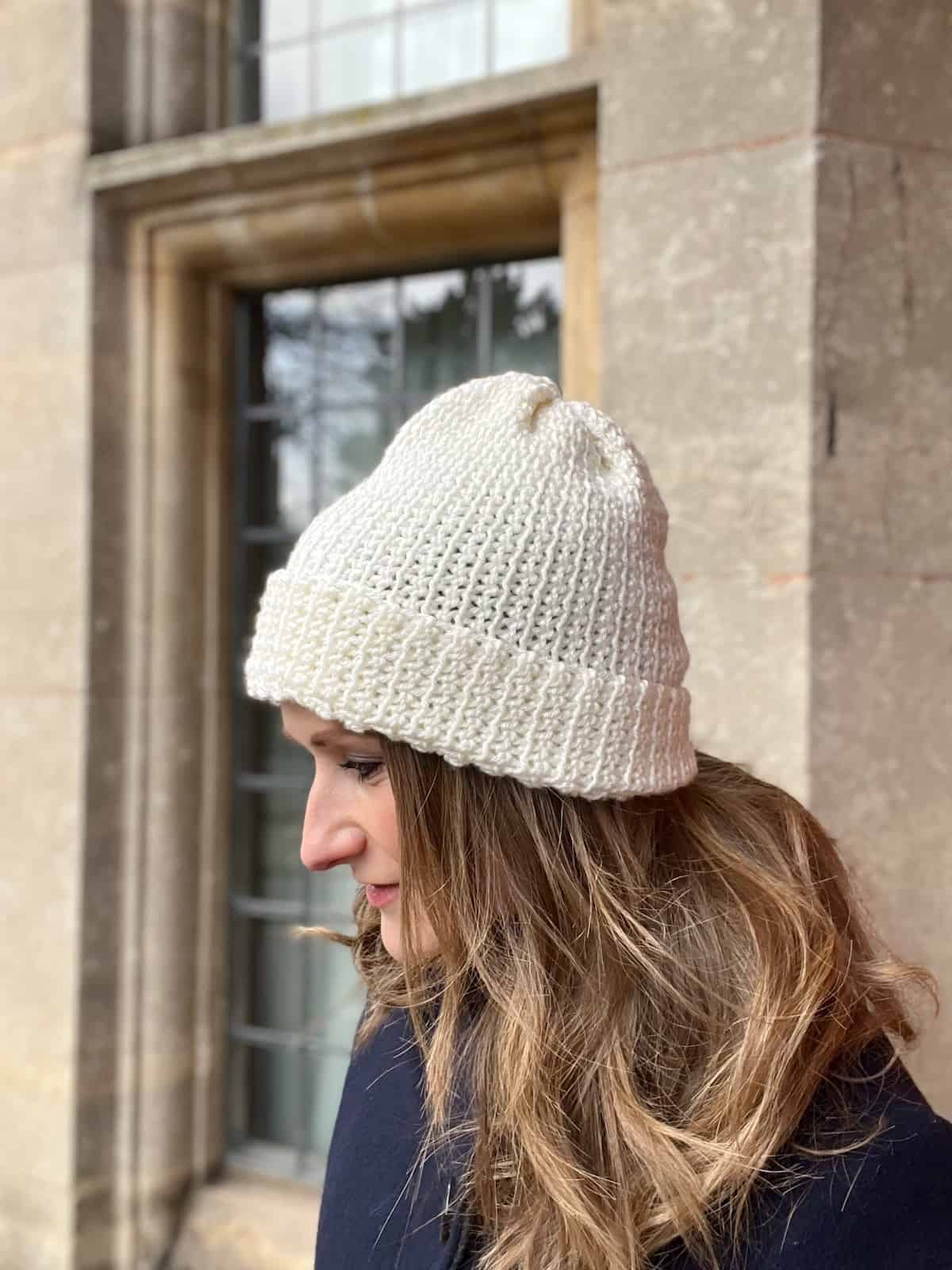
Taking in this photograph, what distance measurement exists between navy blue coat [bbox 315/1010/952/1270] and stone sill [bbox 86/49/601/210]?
209 centimetres

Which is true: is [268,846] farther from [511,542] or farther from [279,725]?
[511,542]

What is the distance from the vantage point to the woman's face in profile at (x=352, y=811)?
1264 millimetres

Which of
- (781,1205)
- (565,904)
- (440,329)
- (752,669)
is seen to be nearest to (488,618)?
(565,904)

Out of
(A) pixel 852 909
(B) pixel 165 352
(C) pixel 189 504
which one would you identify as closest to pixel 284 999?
(C) pixel 189 504

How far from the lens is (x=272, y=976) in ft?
11.6

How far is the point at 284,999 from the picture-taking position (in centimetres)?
352

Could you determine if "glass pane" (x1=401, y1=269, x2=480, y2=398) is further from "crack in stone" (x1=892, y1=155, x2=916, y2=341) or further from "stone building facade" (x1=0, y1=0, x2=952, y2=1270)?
"crack in stone" (x1=892, y1=155, x2=916, y2=341)

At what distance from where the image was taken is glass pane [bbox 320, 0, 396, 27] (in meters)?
3.24

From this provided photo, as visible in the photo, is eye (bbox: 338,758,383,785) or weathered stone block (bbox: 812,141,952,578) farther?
weathered stone block (bbox: 812,141,952,578)

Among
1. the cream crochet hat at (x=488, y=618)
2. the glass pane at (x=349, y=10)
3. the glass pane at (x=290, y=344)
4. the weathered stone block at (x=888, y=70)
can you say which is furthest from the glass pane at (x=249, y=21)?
the cream crochet hat at (x=488, y=618)

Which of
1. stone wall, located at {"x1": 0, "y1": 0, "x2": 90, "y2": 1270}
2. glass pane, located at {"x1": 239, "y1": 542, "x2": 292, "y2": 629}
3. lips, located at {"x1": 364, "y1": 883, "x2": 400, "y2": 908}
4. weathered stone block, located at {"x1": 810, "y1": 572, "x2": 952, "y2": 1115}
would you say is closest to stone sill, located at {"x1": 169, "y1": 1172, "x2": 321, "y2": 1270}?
stone wall, located at {"x1": 0, "y1": 0, "x2": 90, "y2": 1270}

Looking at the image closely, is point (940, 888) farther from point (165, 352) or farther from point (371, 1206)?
point (165, 352)

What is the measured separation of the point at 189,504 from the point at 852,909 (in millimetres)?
2377

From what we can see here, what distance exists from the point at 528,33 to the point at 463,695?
2443 millimetres
